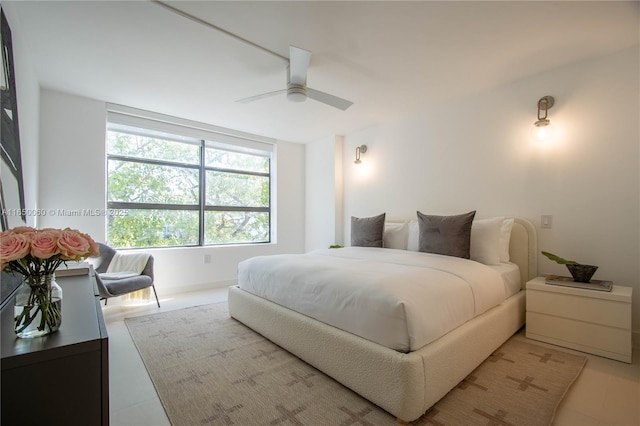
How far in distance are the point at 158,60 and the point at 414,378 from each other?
3.05 m

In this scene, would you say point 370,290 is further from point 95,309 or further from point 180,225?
point 180,225

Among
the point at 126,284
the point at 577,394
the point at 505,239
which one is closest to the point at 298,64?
the point at 505,239

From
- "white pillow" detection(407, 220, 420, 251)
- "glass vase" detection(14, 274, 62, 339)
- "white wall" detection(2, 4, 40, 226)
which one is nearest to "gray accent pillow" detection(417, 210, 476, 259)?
"white pillow" detection(407, 220, 420, 251)

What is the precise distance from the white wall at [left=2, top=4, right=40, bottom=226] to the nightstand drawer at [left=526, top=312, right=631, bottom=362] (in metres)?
4.24

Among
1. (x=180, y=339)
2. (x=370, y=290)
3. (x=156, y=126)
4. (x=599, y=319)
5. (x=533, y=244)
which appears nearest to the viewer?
(x=370, y=290)

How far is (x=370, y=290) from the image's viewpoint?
1.65 meters

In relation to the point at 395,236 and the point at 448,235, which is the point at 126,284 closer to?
the point at 395,236

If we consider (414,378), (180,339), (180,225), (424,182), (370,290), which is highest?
(424,182)

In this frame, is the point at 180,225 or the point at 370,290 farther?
the point at 180,225

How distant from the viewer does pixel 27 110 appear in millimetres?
2396

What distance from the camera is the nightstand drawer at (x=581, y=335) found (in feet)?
6.74

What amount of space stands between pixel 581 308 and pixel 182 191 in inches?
182

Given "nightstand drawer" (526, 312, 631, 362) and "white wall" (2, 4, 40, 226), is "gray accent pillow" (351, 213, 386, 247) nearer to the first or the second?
"nightstand drawer" (526, 312, 631, 362)

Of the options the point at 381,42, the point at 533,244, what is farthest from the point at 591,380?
the point at 381,42
